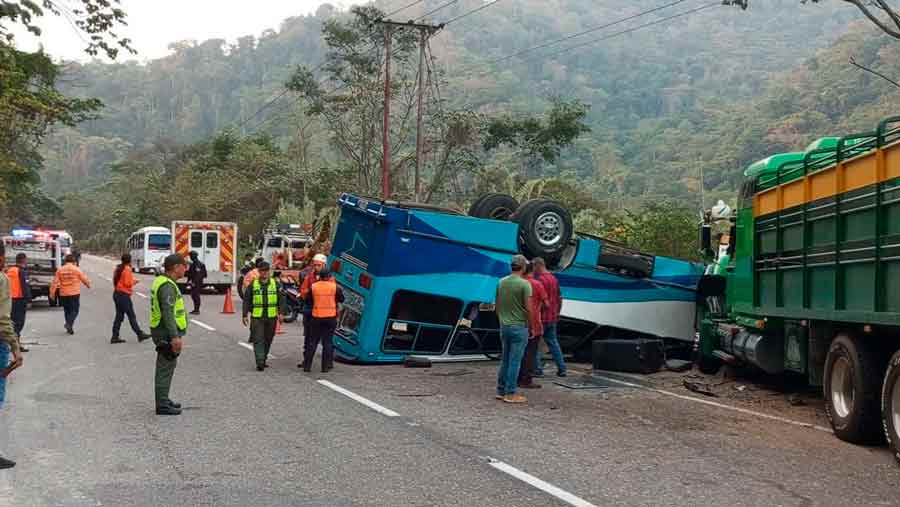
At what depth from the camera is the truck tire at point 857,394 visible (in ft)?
26.5

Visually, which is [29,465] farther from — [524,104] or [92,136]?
[92,136]

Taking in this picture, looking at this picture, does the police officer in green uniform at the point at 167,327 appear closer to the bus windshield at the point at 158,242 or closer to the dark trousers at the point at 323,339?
the dark trousers at the point at 323,339

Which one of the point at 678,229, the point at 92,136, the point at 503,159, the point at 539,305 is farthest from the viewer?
the point at 92,136

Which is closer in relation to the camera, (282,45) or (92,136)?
(92,136)

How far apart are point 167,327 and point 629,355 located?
7.12 m

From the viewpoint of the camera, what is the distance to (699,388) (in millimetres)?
12023

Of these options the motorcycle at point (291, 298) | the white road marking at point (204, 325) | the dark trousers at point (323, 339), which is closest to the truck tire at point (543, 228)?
the dark trousers at point (323, 339)

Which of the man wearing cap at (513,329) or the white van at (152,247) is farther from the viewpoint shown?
the white van at (152,247)

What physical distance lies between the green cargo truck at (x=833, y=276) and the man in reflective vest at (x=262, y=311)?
252 inches

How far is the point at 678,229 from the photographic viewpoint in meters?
25.2

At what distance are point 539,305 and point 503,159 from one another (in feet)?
158

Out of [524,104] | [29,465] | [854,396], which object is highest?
[524,104]

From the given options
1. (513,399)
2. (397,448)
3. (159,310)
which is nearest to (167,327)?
(159,310)

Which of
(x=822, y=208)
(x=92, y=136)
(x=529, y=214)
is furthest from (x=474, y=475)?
(x=92, y=136)
